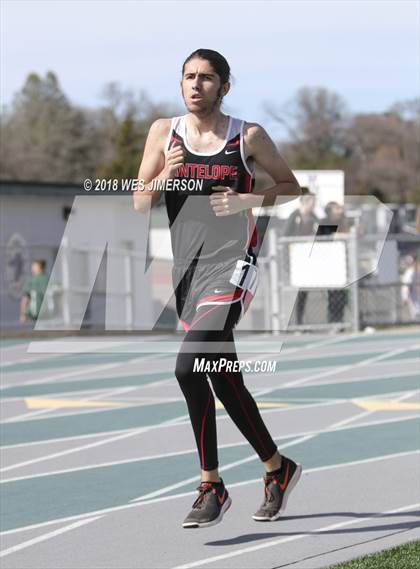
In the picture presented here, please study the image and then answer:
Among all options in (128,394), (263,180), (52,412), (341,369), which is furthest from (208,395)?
(263,180)

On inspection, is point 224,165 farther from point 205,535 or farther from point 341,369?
point 341,369

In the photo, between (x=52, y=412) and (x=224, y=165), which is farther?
(x=52, y=412)

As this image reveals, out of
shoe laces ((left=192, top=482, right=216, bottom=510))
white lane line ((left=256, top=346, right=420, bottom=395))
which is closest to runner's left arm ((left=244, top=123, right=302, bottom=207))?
shoe laces ((left=192, top=482, right=216, bottom=510))

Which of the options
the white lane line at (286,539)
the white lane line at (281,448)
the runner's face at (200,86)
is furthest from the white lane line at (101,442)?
the runner's face at (200,86)

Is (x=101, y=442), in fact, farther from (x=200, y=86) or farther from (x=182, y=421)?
(x=200, y=86)

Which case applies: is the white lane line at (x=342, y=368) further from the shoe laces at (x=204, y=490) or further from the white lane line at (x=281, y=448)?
the shoe laces at (x=204, y=490)

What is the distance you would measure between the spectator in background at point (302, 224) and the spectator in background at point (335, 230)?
26 centimetres

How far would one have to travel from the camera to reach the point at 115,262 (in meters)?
23.7

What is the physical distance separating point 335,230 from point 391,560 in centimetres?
1295

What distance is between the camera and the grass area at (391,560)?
4.88 meters

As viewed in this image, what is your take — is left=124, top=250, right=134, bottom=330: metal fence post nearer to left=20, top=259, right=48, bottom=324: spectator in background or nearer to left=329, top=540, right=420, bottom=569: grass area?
left=20, top=259, right=48, bottom=324: spectator in background

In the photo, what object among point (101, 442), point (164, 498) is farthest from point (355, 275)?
point (164, 498)

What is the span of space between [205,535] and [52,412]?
4970 mm

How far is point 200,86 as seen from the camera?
205 inches
